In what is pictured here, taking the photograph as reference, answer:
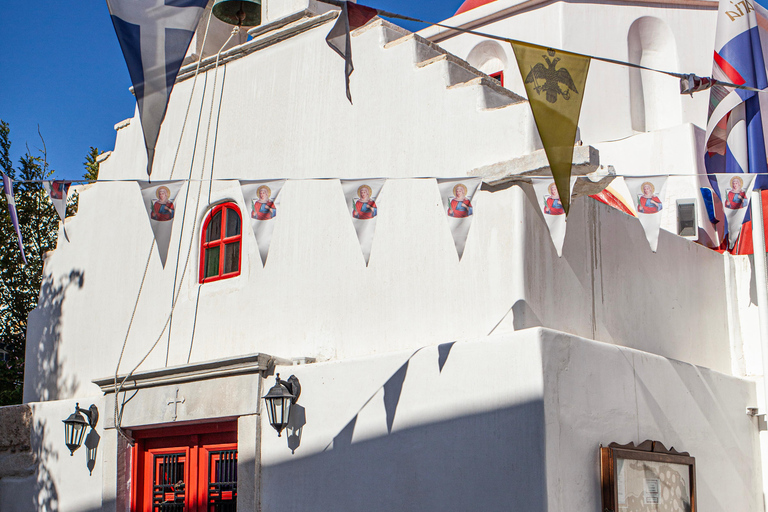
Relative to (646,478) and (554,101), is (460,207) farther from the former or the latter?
(646,478)

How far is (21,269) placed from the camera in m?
13.2

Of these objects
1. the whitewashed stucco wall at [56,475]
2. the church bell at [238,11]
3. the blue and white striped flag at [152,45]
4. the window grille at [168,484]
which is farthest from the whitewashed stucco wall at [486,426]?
the church bell at [238,11]

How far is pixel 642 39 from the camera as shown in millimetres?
11914

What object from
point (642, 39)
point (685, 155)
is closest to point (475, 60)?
point (642, 39)

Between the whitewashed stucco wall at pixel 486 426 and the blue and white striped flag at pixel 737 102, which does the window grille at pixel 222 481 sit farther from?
the blue and white striped flag at pixel 737 102

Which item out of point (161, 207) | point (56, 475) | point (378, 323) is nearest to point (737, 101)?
point (378, 323)

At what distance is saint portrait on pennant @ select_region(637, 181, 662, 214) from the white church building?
1.05 feet

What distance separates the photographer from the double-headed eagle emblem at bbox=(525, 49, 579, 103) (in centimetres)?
552

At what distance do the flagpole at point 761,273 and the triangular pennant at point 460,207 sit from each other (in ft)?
8.82

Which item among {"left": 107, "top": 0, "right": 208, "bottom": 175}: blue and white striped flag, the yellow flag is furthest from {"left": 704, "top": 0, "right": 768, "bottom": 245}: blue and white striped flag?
{"left": 107, "top": 0, "right": 208, "bottom": 175}: blue and white striped flag

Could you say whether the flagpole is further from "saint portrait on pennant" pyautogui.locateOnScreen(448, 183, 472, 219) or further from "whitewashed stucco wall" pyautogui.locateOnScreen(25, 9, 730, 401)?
"saint portrait on pennant" pyautogui.locateOnScreen(448, 183, 472, 219)

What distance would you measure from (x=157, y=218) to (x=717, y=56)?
6.03 m

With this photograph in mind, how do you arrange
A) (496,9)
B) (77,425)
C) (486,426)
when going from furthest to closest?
(496,9), (77,425), (486,426)

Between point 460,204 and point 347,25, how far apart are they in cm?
178
